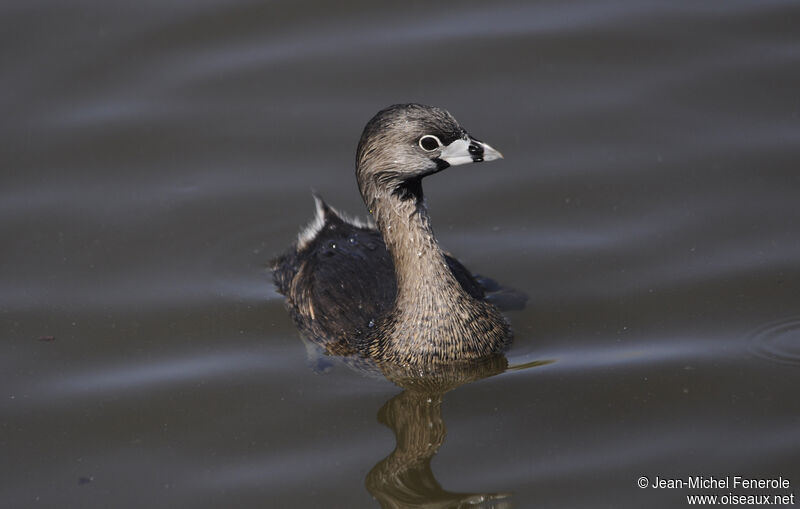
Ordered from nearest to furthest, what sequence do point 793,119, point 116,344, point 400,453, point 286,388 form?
point 400,453 → point 286,388 → point 116,344 → point 793,119

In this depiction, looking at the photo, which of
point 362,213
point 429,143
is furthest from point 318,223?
point 429,143

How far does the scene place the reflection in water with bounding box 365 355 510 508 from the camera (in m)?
6.27

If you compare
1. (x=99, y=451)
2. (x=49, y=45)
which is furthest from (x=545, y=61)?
A: (x=99, y=451)

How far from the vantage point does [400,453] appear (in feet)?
21.9

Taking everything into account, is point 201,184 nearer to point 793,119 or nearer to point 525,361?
point 525,361

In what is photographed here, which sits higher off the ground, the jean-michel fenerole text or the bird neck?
the bird neck

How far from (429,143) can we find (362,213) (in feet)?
7.26

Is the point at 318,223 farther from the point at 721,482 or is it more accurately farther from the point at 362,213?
the point at 721,482

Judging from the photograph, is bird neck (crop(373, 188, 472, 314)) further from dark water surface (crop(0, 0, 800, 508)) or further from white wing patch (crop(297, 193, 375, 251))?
white wing patch (crop(297, 193, 375, 251))

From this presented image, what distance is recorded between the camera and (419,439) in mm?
6738

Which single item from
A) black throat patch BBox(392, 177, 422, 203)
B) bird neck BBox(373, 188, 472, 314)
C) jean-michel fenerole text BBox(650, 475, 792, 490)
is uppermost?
black throat patch BBox(392, 177, 422, 203)

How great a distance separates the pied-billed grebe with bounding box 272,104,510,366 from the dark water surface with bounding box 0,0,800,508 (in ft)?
0.75

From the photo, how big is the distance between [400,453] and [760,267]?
2.85 meters

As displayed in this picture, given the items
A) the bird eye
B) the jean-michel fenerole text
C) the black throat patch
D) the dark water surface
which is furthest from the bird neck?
the jean-michel fenerole text
